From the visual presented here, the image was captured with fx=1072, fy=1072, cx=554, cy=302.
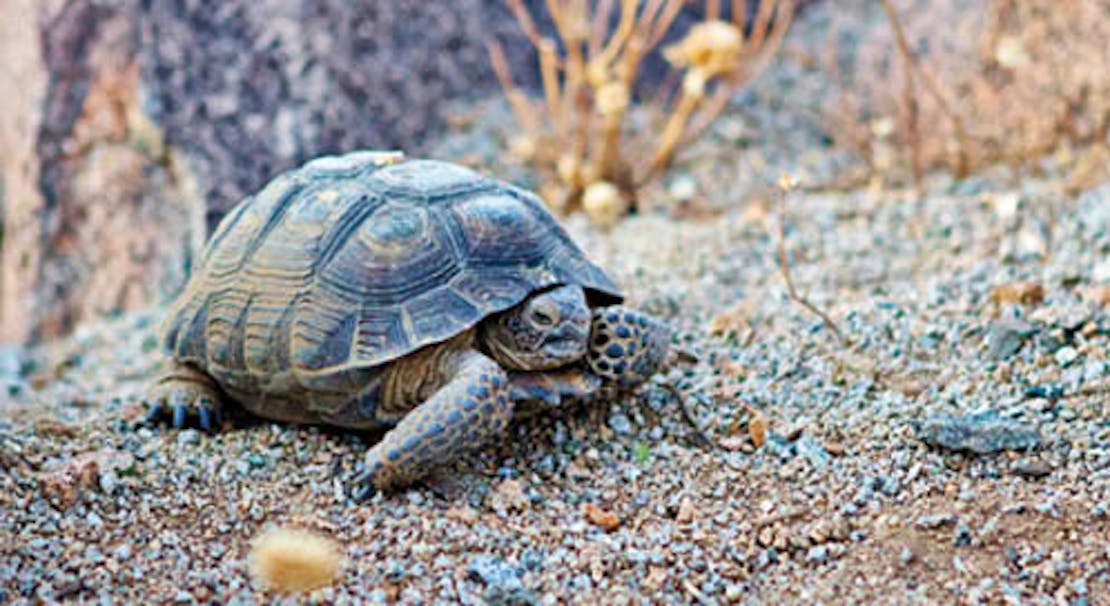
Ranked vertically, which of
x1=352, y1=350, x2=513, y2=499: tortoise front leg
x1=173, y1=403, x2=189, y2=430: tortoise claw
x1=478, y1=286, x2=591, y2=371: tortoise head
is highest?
x1=478, y1=286, x2=591, y2=371: tortoise head

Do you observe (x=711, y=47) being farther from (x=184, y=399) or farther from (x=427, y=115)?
(x=184, y=399)

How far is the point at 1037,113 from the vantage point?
15.2 feet

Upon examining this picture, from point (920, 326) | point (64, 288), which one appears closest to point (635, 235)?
point (920, 326)

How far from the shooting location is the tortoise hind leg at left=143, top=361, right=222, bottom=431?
2.77 metres

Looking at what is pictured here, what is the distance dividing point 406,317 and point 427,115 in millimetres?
2944

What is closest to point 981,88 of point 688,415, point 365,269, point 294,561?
point 688,415

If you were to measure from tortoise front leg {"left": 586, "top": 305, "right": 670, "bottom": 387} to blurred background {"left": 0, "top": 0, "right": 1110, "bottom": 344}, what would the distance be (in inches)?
64.7

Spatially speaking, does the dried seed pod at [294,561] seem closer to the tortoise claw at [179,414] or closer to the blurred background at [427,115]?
the tortoise claw at [179,414]

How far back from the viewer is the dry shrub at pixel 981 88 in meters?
4.45

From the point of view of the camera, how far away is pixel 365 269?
2518 millimetres

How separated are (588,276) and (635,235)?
172 cm

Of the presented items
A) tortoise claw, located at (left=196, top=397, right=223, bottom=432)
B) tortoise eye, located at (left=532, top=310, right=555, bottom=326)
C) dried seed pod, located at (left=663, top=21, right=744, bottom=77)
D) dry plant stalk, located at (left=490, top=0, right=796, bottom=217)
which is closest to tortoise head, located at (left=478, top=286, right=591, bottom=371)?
tortoise eye, located at (left=532, top=310, right=555, bottom=326)

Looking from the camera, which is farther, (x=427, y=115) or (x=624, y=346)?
(x=427, y=115)

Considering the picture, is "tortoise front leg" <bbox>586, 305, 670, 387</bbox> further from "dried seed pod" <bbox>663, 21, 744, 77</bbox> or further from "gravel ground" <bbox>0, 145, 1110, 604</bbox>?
"dried seed pod" <bbox>663, 21, 744, 77</bbox>
